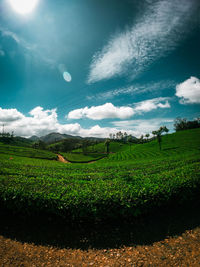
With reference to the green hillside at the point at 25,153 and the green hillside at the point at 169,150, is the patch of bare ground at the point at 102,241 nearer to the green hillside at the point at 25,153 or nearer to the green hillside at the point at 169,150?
the green hillside at the point at 169,150

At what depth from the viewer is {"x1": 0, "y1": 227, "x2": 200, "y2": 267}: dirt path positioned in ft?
13.2

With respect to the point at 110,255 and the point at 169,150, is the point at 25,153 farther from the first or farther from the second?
the point at 169,150

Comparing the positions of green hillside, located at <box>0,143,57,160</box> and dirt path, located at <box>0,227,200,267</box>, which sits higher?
dirt path, located at <box>0,227,200,267</box>

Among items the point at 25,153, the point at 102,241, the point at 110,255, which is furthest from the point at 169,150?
the point at 25,153

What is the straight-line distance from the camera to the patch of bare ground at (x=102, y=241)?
4.13m

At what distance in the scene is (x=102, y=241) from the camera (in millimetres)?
4832

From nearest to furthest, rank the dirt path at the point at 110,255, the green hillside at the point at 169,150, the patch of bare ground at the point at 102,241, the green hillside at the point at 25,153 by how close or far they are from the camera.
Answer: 1. the dirt path at the point at 110,255
2. the patch of bare ground at the point at 102,241
3. the green hillside at the point at 169,150
4. the green hillside at the point at 25,153

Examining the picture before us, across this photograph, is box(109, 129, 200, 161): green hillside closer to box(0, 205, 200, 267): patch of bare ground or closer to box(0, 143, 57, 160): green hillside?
box(0, 143, 57, 160): green hillside

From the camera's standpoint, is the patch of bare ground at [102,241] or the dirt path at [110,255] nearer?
A: the dirt path at [110,255]

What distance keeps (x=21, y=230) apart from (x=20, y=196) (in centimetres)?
152

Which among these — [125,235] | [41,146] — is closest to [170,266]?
[125,235]

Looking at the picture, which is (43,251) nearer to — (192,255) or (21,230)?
(21,230)

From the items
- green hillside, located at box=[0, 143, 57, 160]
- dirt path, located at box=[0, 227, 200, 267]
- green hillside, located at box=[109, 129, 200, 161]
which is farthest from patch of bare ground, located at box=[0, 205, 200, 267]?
green hillside, located at box=[0, 143, 57, 160]

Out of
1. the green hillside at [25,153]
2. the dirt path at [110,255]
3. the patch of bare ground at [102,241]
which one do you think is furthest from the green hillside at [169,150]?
the dirt path at [110,255]
